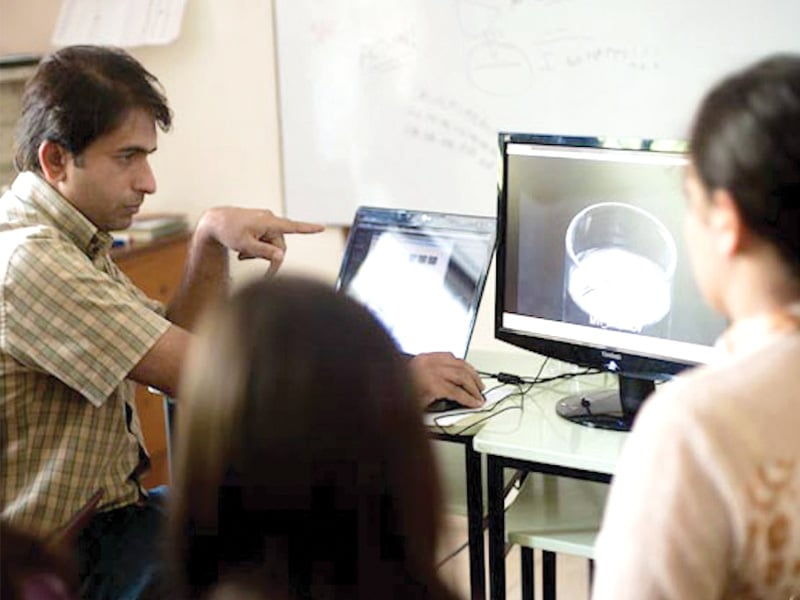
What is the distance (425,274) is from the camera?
2047 millimetres

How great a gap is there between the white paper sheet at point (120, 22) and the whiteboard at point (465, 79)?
0.36 metres

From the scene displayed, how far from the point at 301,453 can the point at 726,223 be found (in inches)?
17.0

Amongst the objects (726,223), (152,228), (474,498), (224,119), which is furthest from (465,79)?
(726,223)

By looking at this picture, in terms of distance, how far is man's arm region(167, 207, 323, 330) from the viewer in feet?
6.77

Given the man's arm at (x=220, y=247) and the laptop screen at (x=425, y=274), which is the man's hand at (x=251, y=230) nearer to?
the man's arm at (x=220, y=247)

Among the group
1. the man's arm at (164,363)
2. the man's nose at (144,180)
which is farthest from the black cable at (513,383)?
the man's nose at (144,180)

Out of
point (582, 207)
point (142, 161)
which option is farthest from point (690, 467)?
point (142, 161)

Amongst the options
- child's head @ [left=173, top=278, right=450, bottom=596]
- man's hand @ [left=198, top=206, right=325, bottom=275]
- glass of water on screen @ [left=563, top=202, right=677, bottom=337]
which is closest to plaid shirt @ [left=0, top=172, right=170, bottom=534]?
man's hand @ [left=198, top=206, right=325, bottom=275]

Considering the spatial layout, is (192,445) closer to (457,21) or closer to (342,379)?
(342,379)

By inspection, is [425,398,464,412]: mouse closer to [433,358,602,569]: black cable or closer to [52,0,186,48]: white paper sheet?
[433,358,602,569]: black cable

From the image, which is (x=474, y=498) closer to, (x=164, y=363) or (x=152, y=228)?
(x=164, y=363)

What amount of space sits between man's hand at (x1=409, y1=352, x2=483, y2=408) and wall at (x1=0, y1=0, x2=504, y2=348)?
4.31 ft

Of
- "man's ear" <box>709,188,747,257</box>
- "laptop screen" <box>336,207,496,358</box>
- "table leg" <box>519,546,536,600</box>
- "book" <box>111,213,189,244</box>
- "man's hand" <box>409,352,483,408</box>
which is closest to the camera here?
"man's ear" <box>709,188,747,257</box>

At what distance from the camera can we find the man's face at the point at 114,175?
1837mm
